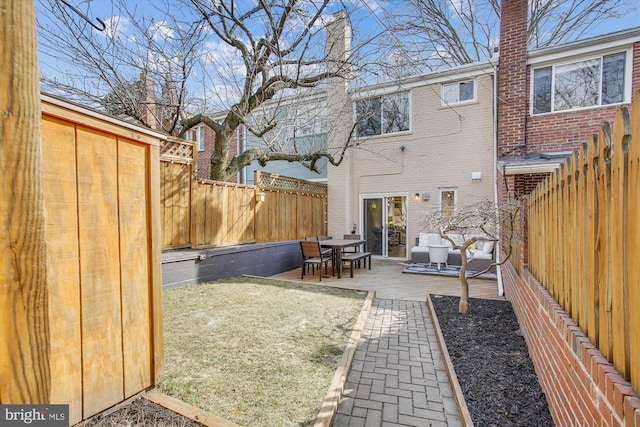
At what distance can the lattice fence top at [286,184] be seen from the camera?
9039mm

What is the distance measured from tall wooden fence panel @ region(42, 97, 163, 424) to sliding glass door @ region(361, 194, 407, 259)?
948cm

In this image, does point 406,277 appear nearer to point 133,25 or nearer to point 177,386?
point 177,386

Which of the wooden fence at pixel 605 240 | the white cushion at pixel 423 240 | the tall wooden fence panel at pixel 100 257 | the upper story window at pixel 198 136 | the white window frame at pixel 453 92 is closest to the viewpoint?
the wooden fence at pixel 605 240

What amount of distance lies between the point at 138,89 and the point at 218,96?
2.27m

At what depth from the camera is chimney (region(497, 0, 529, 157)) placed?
26.9 feet

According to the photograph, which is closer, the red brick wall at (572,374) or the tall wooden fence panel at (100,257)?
Result: the red brick wall at (572,374)

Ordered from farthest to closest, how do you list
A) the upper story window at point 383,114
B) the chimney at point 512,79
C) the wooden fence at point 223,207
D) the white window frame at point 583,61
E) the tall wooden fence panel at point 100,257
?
the upper story window at point 383,114 → the chimney at point 512,79 → the white window frame at point 583,61 → the wooden fence at point 223,207 → the tall wooden fence panel at point 100,257

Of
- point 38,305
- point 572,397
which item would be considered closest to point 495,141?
point 572,397

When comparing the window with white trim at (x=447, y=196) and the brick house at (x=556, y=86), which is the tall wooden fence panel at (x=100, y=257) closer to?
the brick house at (x=556, y=86)

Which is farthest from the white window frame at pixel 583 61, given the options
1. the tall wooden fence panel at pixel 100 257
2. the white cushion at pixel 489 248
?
the tall wooden fence panel at pixel 100 257

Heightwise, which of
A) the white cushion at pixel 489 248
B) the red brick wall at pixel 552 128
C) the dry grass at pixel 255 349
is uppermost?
the red brick wall at pixel 552 128

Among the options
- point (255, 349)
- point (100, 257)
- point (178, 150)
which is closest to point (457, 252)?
point (255, 349)

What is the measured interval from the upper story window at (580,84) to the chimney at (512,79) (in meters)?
0.49

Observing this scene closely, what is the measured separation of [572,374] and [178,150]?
726cm
